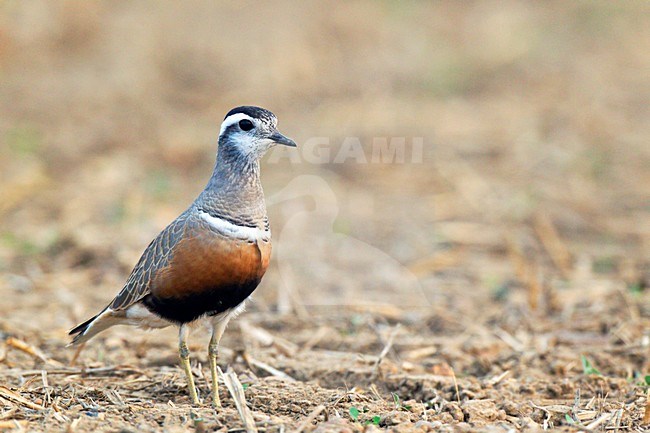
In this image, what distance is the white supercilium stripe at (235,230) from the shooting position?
487 centimetres

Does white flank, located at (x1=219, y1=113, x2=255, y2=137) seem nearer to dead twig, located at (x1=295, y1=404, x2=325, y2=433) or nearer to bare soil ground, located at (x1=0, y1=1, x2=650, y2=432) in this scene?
bare soil ground, located at (x1=0, y1=1, x2=650, y2=432)

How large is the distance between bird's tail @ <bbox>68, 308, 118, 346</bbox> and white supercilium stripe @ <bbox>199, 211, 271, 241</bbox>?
2.98 ft

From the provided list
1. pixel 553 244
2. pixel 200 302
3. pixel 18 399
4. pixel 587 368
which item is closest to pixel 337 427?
pixel 200 302

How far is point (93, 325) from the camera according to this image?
5.28m

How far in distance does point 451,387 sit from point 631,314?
7.29 feet

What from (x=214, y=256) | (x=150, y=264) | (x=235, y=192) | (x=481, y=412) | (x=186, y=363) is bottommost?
(x=481, y=412)

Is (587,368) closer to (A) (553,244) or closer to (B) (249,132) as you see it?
(B) (249,132)

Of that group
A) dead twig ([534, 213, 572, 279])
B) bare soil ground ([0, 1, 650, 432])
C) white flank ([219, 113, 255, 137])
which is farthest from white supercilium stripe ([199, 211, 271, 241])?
dead twig ([534, 213, 572, 279])

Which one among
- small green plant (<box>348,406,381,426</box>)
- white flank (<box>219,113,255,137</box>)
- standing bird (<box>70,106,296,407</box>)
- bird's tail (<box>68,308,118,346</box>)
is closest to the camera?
small green plant (<box>348,406,381,426</box>)

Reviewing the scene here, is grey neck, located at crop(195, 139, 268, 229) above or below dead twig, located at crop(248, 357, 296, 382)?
above

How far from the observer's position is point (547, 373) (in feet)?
19.0

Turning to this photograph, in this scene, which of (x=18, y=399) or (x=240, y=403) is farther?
(x=18, y=399)

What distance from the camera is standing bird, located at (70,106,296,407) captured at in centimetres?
482

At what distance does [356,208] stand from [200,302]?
546 cm
